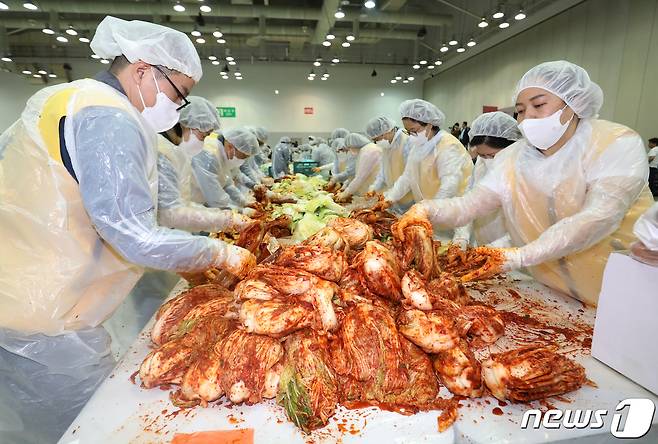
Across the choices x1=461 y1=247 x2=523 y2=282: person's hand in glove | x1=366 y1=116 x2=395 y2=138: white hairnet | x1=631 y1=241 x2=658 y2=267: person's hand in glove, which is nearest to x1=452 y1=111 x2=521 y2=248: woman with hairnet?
x1=461 y1=247 x2=523 y2=282: person's hand in glove

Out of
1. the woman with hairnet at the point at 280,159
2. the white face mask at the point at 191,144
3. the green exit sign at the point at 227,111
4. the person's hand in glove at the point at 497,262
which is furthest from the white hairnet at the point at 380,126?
the green exit sign at the point at 227,111

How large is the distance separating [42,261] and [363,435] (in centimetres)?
150

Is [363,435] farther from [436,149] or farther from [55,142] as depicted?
[436,149]

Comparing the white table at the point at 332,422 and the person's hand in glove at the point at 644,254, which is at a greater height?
the person's hand in glove at the point at 644,254

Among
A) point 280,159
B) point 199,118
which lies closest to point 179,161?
point 199,118

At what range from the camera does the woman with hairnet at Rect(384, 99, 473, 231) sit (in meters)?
4.29

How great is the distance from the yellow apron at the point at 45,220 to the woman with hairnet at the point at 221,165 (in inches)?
122

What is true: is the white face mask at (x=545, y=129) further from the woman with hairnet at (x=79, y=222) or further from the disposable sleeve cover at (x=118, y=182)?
the disposable sleeve cover at (x=118, y=182)

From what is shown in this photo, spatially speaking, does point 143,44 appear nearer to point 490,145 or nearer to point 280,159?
point 490,145

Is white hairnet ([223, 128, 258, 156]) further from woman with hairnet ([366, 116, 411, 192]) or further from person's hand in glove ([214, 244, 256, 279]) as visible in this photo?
person's hand in glove ([214, 244, 256, 279])

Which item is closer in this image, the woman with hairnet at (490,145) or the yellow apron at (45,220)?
the yellow apron at (45,220)

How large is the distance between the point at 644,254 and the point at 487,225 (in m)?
2.39

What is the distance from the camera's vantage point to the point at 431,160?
4633 mm

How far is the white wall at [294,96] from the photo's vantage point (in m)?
17.2
